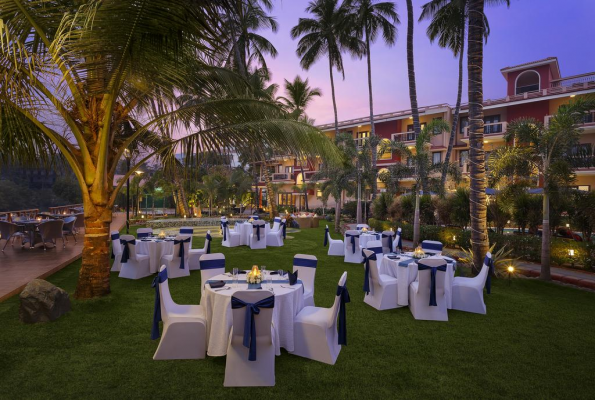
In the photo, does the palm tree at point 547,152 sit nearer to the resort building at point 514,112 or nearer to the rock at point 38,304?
the rock at point 38,304

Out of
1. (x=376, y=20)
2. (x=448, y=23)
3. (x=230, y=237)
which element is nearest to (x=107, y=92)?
(x=230, y=237)

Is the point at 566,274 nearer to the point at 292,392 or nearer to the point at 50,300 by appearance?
the point at 292,392

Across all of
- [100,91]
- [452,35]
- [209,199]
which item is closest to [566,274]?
[100,91]

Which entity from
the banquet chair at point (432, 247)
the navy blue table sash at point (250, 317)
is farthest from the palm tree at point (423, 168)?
the navy blue table sash at point (250, 317)

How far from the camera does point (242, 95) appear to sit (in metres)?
6.14

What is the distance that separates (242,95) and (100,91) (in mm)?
2283

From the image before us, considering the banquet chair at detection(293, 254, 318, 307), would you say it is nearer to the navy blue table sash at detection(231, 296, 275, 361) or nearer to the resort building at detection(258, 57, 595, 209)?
the navy blue table sash at detection(231, 296, 275, 361)

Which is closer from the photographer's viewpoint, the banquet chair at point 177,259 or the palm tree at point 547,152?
the palm tree at point 547,152

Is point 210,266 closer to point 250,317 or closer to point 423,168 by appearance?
point 250,317

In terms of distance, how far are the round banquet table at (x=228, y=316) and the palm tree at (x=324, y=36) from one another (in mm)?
22240

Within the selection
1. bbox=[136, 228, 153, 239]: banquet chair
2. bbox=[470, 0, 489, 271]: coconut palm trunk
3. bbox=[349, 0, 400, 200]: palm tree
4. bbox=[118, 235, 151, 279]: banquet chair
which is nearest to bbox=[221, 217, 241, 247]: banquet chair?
bbox=[136, 228, 153, 239]: banquet chair

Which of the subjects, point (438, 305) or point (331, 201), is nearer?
point (438, 305)

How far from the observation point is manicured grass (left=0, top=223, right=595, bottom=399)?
3.37 metres

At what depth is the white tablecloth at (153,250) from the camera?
26.7ft
